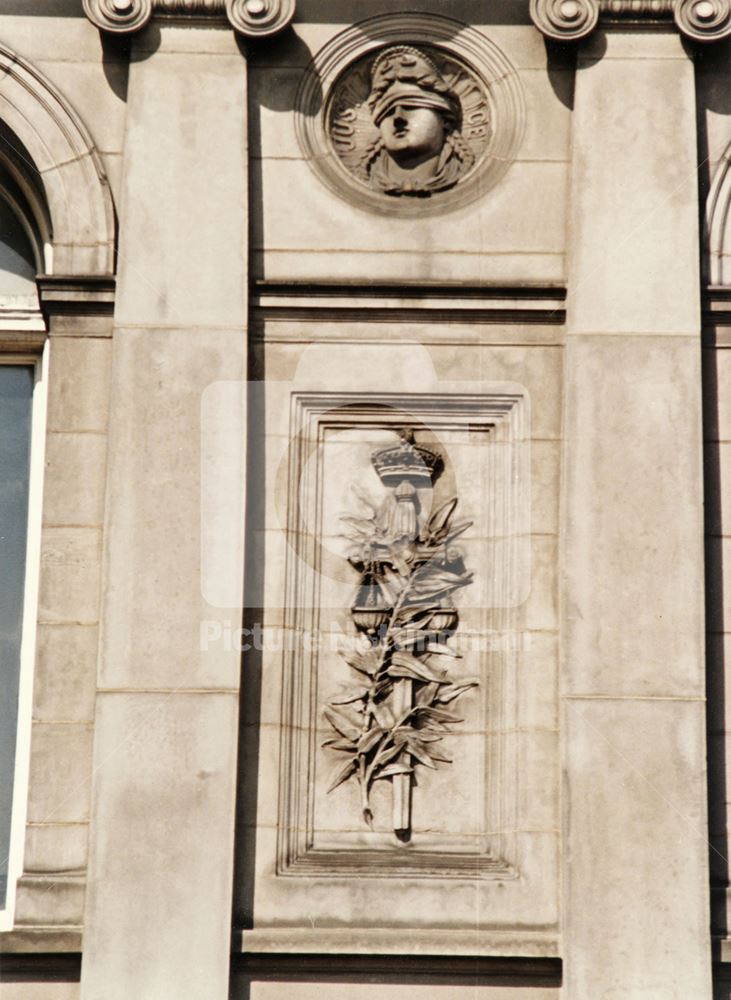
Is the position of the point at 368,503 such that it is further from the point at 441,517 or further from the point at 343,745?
the point at 343,745

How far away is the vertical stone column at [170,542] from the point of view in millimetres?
12367

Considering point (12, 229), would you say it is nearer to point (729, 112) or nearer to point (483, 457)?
point (483, 457)

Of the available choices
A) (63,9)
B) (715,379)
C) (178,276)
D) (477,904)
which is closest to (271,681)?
(477,904)

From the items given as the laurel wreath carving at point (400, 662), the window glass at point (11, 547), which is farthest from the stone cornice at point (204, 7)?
the laurel wreath carving at point (400, 662)

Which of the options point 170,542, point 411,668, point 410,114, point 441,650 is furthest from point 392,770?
point 410,114

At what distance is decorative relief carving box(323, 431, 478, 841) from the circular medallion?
1917mm

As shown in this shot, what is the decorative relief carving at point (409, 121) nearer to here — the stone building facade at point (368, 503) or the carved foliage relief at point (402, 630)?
the stone building facade at point (368, 503)

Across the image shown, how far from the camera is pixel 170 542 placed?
508 inches

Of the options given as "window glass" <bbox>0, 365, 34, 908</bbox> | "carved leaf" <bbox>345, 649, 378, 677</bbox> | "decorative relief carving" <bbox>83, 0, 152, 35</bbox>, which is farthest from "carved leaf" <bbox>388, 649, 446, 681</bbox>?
"decorative relief carving" <bbox>83, 0, 152, 35</bbox>

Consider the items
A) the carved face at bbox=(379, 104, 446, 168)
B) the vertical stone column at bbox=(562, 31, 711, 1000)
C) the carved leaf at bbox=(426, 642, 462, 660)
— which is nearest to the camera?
the vertical stone column at bbox=(562, 31, 711, 1000)

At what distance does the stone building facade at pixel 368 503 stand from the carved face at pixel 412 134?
0.02 metres

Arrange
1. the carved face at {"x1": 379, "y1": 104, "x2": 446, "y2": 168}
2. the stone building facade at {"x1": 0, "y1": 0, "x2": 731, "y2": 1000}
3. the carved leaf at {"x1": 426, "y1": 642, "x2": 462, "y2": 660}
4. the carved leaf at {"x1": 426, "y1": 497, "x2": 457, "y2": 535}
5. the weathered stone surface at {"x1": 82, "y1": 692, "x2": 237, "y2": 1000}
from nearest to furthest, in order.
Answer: the weathered stone surface at {"x1": 82, "y1": 692, "x2": 237, "y2": 1000}, the stone building facade at {"x1": 0, "y1": 0, "x2": 731, "y2": 1000}, the carved leaf at {"x1": 426, "y1": 642, "x2": 462, "y2": 660}, the carved leaf at {"x1": 426, "y1": 497, "x2": 457, "y2": 535}, the carved face at {"x1": 379, "y1": 104, "x2": 446, "y2": 168}

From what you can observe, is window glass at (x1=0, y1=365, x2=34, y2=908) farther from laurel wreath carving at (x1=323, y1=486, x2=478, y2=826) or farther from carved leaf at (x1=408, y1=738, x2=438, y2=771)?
carved leaf at (x1=408, y1=738, x2=438, y2=771)

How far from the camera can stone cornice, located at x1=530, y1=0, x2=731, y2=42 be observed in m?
13.5
